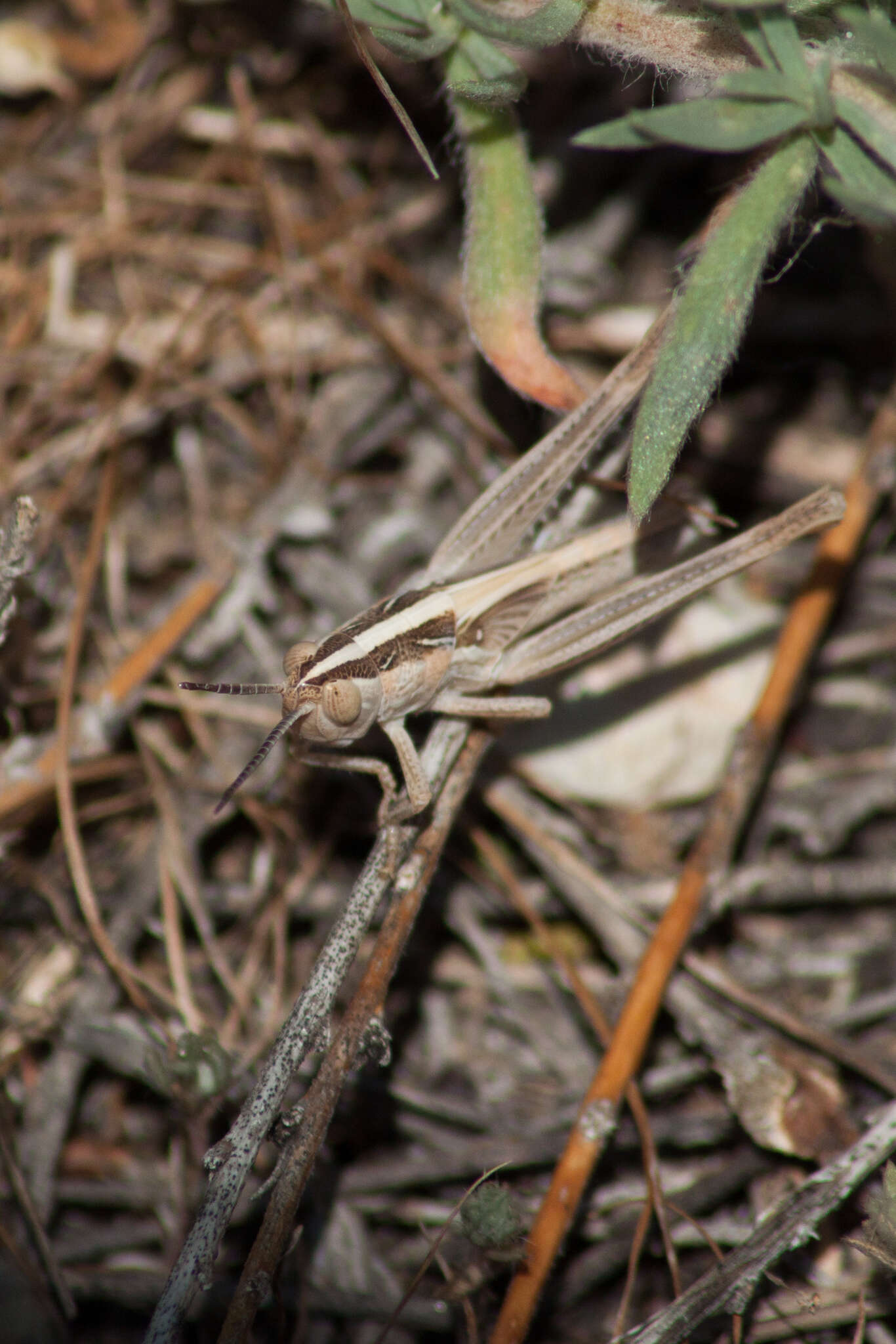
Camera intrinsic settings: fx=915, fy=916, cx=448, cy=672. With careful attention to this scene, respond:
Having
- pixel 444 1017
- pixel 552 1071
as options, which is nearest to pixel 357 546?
pixel 444 1017

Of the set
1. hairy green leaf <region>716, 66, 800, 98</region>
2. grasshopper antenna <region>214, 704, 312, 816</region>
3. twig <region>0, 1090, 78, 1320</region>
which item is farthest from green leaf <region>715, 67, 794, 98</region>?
twig <region>0, 1090, 78, 1320</region>

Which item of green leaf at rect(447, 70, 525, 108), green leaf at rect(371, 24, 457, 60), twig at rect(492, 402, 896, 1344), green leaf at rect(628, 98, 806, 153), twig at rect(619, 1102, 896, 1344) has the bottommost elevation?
twig at rect(619, 1102, 896, 1344)

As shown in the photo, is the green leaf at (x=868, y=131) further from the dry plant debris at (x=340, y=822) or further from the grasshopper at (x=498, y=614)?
the dry plant debris at (x=340, y=822)

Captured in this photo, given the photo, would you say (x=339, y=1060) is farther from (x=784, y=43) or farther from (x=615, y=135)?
(x=784, y=43)

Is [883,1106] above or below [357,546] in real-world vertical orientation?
below

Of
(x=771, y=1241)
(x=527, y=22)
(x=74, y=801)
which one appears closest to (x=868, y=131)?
(x=527, y=22)

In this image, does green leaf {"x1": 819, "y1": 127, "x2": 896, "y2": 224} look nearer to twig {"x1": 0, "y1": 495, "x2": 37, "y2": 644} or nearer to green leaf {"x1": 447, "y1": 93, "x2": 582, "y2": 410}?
green leaf {"x1": 447, "y1": 93, "x2": 582, "y2": 410}

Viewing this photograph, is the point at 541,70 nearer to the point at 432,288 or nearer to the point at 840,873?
the point at 432,288
